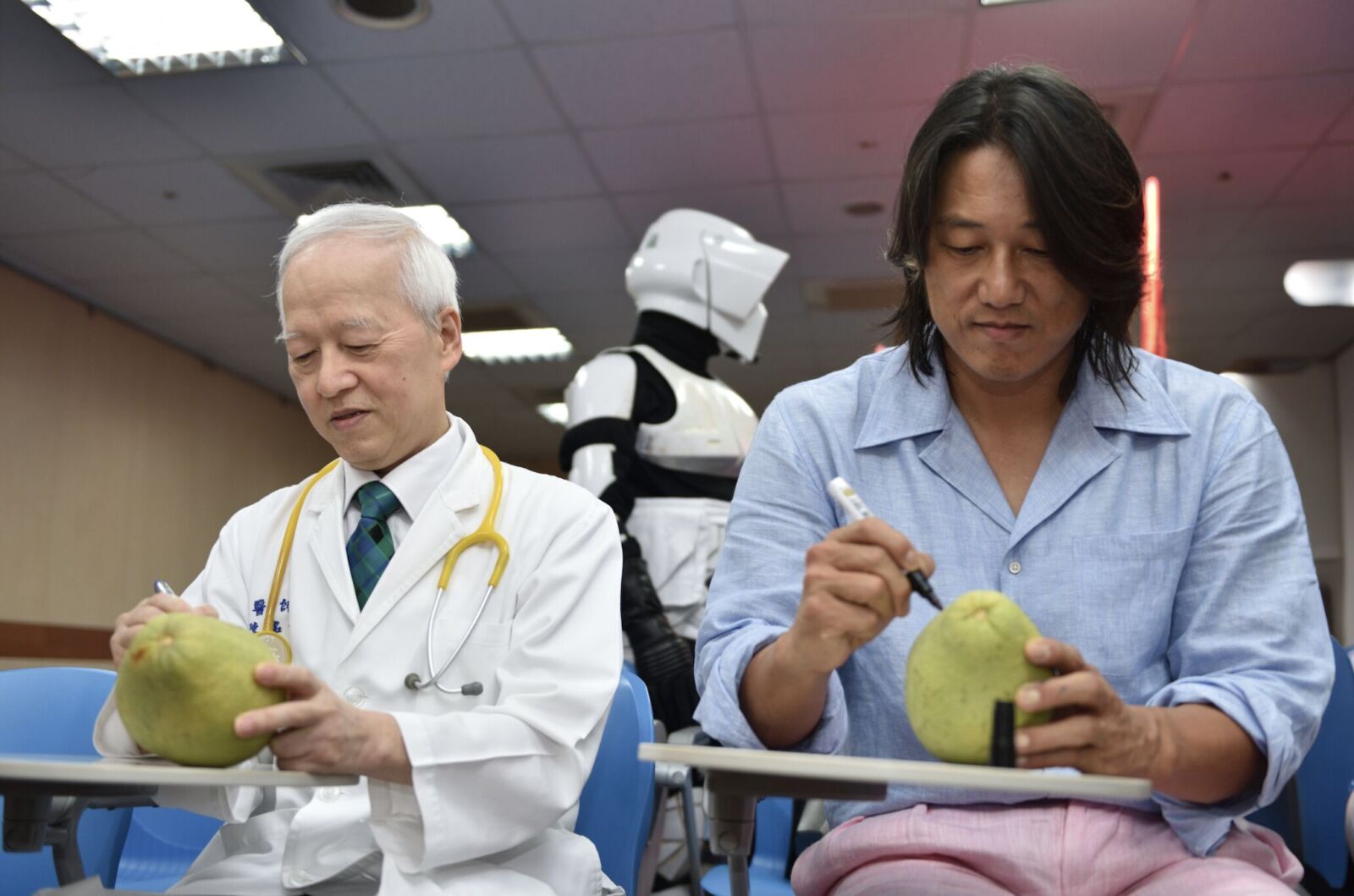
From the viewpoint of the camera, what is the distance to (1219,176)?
6195 mm

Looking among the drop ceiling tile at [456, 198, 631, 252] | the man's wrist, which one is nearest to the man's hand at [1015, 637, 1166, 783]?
the man's wrist

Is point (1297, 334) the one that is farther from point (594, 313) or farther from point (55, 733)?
point (55, 733)

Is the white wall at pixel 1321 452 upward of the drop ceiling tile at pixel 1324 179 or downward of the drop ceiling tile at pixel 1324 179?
downward

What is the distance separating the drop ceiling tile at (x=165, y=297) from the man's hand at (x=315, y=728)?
703cm

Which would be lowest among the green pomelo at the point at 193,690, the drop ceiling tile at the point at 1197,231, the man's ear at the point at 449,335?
the green pomelo at the point at 193,690

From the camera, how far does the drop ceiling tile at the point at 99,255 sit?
23.0ft

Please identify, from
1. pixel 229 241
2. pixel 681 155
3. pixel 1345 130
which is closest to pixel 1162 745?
pixel 681 155

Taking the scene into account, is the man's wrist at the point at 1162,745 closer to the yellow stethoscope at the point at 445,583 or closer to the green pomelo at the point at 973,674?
the green pomelo at the point at 973,674

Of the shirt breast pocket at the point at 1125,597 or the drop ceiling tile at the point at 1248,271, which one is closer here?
the shirt breast pocket at the point at 1125,597

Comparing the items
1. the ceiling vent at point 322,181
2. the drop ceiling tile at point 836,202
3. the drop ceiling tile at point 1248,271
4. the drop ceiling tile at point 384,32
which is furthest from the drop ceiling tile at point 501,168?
the drop ceiling tile at point 1248,271

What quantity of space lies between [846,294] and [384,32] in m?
3.89

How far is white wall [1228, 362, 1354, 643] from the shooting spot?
969 centimetres

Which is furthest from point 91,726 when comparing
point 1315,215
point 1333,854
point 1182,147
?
point 1315,215

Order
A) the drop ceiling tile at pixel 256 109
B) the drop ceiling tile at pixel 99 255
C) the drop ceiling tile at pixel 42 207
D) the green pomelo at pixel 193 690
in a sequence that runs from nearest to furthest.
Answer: the green pomelo at pixel 193 690 < the drop ceiling tile at pixel 256 109 < the drop ceiling tile at pixel 42 207 < the drop ceiling tile at pixel 99 255
